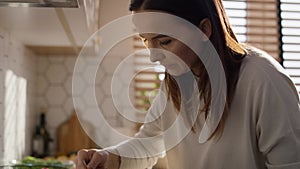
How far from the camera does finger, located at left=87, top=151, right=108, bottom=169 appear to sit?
922mm

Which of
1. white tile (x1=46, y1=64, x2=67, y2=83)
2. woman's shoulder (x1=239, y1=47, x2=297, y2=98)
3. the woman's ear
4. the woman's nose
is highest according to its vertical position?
white tile (x1=46, y1=64, x2=67, y2=83)

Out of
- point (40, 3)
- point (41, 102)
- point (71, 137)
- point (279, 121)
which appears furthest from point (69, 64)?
point (279, 121)

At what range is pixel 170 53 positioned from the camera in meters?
0.87

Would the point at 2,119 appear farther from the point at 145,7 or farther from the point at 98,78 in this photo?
the point at 98,78

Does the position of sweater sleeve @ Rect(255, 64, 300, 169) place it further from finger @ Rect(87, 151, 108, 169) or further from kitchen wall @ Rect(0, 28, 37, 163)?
kitchen wall @ Rect(0, 28, 37, 163)

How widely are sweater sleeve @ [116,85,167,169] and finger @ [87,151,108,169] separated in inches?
2.6

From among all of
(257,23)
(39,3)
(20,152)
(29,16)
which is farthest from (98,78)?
(39,3)

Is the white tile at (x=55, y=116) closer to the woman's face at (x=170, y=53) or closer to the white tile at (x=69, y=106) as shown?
the white tile at (x=69, y=106)

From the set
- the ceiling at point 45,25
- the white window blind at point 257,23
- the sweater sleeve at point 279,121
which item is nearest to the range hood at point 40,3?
the ceiling at point 45,25

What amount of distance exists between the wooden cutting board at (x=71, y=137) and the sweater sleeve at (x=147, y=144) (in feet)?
4.08

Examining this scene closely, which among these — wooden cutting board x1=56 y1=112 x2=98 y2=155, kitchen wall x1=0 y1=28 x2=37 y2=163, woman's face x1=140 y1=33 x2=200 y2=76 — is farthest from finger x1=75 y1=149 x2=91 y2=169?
wooden cutting board x1=56 y1=112 x2=98 y2=155

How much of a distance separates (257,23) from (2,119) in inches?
67.4

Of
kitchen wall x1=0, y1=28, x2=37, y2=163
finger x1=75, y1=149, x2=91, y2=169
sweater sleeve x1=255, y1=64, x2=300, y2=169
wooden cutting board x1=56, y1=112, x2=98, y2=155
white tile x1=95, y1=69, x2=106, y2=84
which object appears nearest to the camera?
sweater sleeve x1=255, y1=64, x2=300, y2=169

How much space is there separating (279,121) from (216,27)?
0.22 meters
